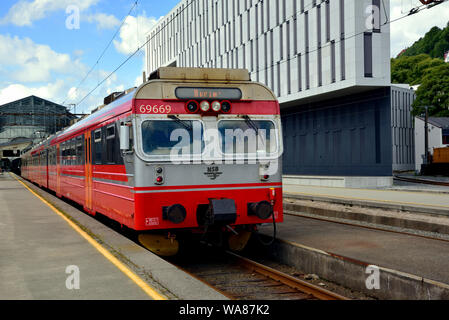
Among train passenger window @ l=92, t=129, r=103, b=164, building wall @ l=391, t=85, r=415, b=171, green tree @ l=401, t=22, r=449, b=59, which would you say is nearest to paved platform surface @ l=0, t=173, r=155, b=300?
train passenger window @ l=92, t=129, r=103, b=164

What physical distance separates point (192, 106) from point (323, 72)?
88.4 ft

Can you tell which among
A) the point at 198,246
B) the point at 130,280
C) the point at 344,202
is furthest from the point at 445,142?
the point at 130,280

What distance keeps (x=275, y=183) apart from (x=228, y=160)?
1007mm

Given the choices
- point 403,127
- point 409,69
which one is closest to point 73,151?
point 403,127

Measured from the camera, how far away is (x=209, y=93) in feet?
29.8

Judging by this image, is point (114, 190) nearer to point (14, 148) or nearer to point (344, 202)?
point (344, 202)

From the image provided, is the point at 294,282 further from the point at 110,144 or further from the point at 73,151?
the point at 73,151

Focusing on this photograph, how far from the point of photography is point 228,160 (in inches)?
356

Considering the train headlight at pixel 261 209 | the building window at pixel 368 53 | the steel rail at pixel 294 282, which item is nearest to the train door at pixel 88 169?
the steel rail at pixel 294 282

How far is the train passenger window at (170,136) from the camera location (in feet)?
28.3

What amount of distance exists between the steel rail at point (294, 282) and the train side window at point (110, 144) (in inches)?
124

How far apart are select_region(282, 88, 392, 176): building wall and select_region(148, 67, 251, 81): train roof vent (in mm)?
24714

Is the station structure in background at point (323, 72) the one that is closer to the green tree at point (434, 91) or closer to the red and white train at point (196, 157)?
the red and white train at point (196, 157)

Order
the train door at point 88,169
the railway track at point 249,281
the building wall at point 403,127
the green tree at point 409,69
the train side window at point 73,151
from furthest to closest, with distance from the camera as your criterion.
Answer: the green tree at point 409,69 → the building wall at point 403,127 → the train side window at point 73,151 → the train door at point 88,169 → the railway track at point 249,281
